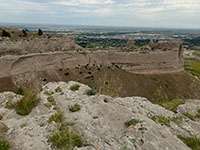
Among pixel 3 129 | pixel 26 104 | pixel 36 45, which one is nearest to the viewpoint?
pixel 3 129

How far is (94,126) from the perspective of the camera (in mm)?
4180

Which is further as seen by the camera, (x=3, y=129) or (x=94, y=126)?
(x=94, y=126)

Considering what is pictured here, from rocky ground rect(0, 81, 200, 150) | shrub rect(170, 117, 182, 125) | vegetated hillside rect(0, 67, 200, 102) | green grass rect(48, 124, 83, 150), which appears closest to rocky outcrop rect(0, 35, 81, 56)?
vegetated hillside rect(0, 67, 200, 102)

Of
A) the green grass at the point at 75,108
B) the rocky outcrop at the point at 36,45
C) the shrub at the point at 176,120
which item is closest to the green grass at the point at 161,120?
the shrub at the point at 176,120

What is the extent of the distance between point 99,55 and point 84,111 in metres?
21.3

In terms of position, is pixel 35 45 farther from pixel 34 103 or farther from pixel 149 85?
pixel 34 103

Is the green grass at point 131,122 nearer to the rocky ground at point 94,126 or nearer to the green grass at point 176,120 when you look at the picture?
the rocky ground at point 94,126

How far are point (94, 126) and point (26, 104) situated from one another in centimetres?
234

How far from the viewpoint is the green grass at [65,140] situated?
3398mm

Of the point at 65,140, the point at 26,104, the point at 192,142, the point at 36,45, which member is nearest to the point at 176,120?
the point at 192,142

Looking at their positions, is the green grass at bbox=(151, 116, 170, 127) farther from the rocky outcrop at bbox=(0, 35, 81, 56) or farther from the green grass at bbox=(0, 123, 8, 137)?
the rocky outcrop at bbox=(0, 35, 81, 56)

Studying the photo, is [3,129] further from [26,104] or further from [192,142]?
[192,142]

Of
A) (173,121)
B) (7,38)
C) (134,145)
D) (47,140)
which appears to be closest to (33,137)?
(47,140)

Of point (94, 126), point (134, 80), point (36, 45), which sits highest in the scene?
point (36, 45)
